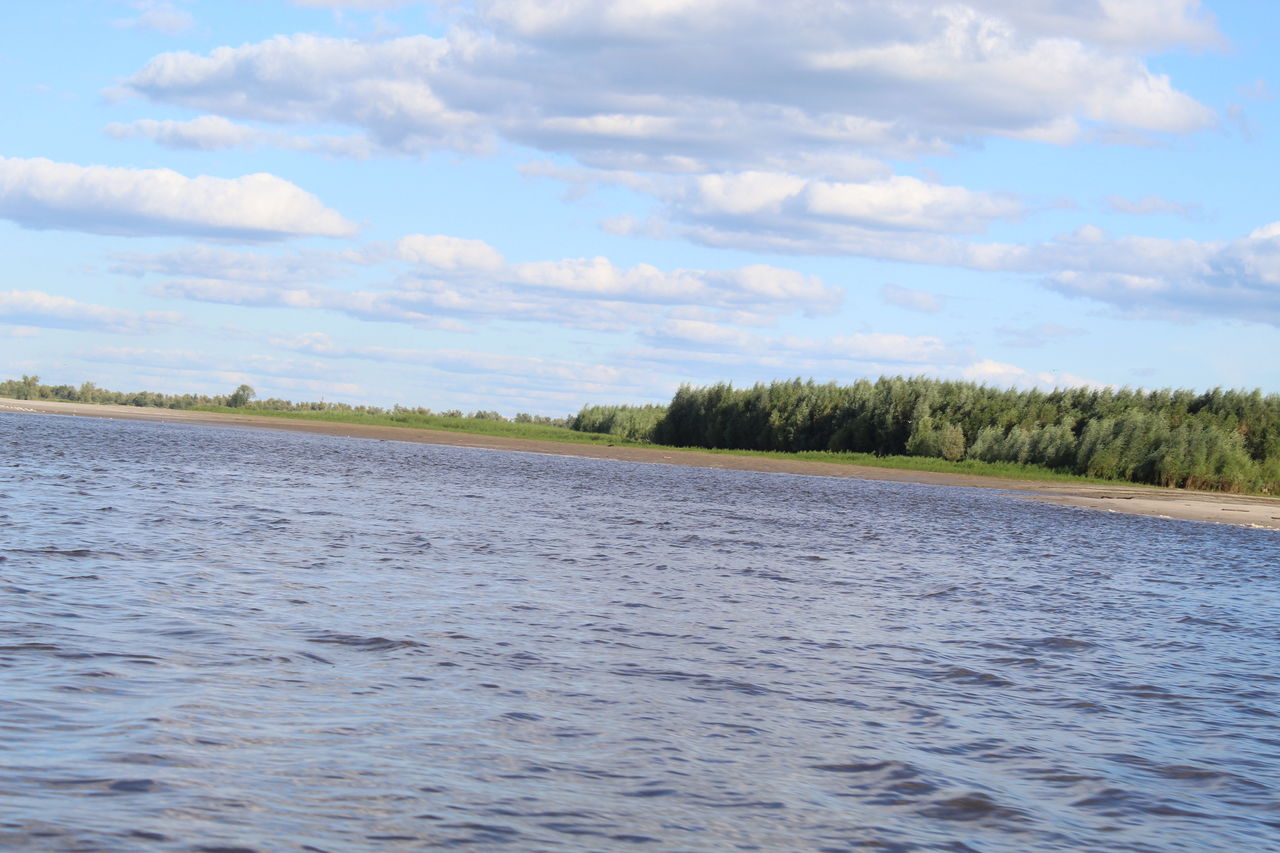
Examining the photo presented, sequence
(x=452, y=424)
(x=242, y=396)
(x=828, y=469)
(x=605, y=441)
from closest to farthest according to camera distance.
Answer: (x=828, y=469)
(x=605, y=441)
(x=452, y=424)
(x=242, y=396)

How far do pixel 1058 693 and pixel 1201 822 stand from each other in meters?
3.39

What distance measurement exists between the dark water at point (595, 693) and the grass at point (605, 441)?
35.3m

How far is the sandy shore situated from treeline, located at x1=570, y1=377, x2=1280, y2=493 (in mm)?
3133

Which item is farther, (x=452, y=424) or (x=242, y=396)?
(x=242, y=396)

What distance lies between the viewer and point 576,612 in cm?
1282

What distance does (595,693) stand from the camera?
9.18m

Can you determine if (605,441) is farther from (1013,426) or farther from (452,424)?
(1013,426)

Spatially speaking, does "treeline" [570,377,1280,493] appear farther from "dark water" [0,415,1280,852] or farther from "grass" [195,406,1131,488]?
"dark water" [0,415,1280,852]

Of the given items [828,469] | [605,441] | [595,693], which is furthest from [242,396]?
[595,693]

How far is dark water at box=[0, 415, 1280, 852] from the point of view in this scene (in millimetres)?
6434

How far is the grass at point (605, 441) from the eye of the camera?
180 ft

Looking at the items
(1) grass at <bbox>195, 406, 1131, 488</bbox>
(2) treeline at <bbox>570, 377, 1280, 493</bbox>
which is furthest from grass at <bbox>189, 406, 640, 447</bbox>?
(2) treeline at <bbox>570, 377, 1280, 493</bbox>

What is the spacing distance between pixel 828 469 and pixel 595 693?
48.7 metres

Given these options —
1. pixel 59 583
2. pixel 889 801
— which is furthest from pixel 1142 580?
pixel 59 583
